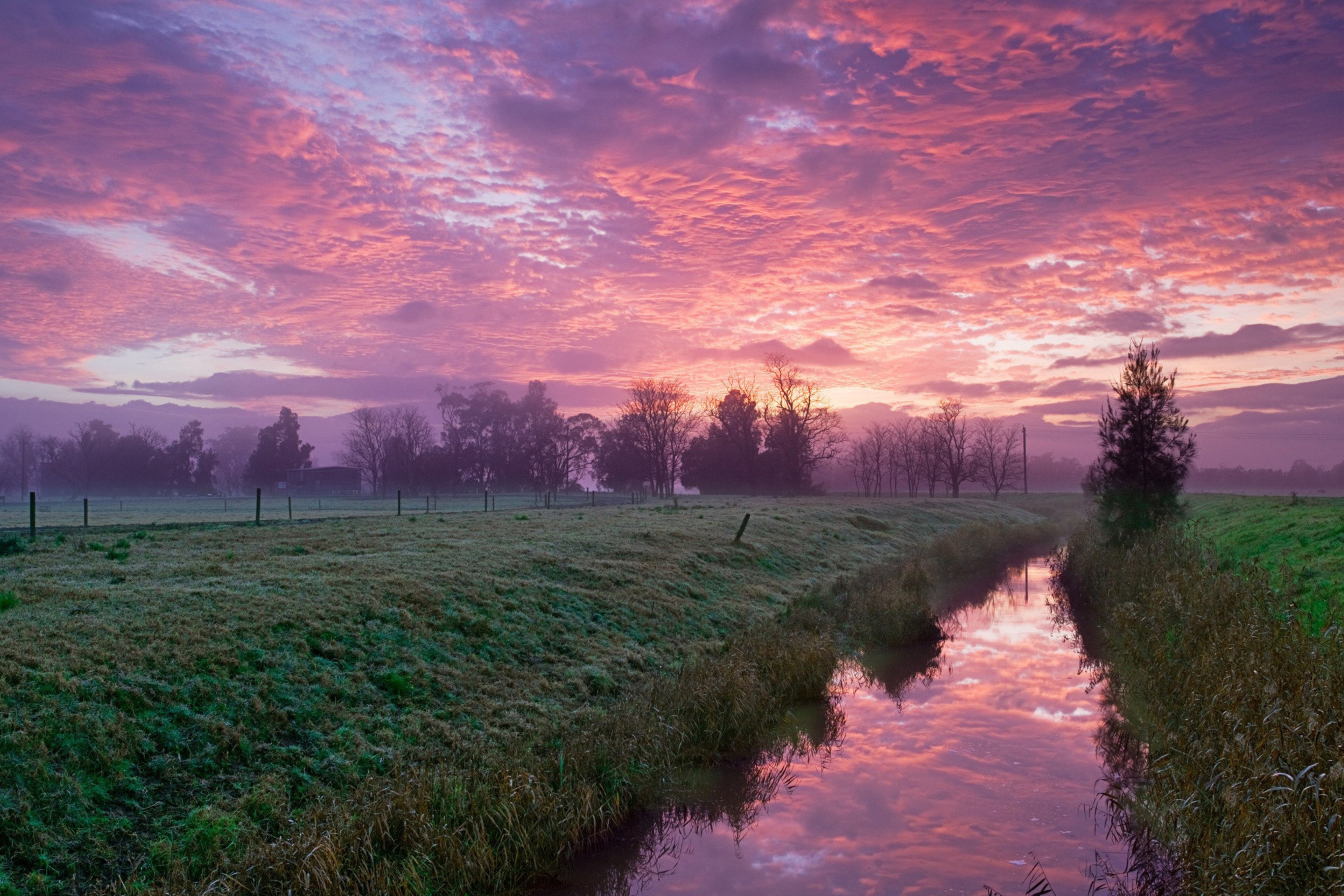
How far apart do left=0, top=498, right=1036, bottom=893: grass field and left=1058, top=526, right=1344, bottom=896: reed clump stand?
821 centimetres

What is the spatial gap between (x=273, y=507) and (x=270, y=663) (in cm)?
7512

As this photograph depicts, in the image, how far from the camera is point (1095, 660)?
63.5 feet

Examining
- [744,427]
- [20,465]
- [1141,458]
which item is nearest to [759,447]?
[744,427]

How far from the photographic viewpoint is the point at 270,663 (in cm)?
1197

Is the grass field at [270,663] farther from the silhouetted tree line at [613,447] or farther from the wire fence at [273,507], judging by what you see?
the silhouetted tree line at [613,447]

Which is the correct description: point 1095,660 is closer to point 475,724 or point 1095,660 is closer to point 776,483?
point 475,724

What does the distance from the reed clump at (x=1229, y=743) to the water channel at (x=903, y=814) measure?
0.63 m

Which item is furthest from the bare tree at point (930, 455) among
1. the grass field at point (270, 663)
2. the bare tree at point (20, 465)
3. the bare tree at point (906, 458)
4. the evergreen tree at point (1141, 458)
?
the bare tree at point (20, 465)

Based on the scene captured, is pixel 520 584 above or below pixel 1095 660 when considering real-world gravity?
above

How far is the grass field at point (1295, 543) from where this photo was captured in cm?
1596

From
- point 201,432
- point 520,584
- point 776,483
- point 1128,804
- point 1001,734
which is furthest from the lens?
point 201,432

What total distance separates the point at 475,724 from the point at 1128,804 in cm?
900

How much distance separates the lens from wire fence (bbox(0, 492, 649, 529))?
43094 millimetres

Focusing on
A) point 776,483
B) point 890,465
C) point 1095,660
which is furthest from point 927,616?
point 890,465
